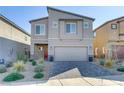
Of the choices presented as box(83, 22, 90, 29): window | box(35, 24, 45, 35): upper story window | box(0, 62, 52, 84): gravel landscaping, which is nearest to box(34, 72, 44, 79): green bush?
box(0, 62, 52, 84): gravel landscaping

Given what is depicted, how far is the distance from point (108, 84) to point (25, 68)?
4.89 metres

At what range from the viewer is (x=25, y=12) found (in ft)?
41.3

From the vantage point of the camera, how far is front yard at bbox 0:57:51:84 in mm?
12172

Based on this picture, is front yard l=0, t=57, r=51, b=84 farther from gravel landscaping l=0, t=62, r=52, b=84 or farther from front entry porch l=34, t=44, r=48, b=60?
front entry porch l=34, t=44, r=48, b=60

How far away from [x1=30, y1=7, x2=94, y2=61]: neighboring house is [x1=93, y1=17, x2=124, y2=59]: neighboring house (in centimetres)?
54

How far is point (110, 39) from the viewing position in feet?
43.6

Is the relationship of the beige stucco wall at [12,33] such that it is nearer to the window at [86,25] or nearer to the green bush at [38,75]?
the green bush at [38,75]

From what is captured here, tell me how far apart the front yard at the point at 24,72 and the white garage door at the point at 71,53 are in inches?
42.9

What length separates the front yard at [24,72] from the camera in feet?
39.9

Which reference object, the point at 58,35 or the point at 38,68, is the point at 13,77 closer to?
the point at 38,68

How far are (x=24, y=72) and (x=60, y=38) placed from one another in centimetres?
328
